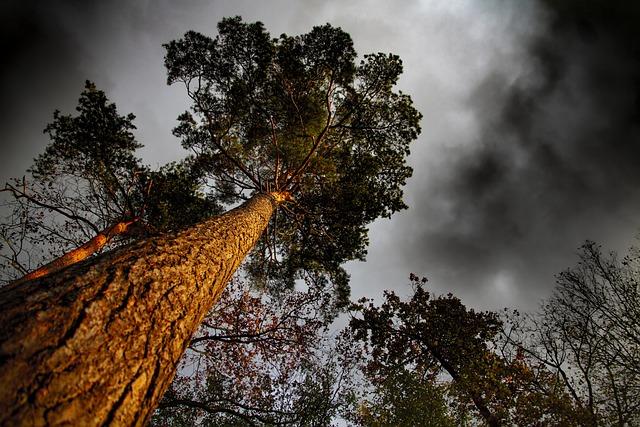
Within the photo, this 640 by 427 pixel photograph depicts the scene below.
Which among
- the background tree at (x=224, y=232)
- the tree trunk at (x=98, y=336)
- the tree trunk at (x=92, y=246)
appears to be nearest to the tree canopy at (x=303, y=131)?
the background tree at (x=224, y=232)

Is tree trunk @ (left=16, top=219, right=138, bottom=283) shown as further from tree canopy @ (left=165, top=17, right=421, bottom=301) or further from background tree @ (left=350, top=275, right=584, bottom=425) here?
background tree @ (left=350, top=275, right=584, bottom=425)

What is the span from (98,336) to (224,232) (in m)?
2.42

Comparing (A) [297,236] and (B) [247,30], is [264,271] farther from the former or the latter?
(B) [247,30]

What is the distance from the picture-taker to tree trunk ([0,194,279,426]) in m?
1.09

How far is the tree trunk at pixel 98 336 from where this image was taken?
43.0 inches

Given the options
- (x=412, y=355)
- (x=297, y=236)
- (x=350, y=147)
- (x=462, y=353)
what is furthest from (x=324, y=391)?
(x=350, y=147)

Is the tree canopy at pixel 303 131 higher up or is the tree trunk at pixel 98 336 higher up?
the tree canopy at pixel 303 131

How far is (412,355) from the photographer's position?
1375cm

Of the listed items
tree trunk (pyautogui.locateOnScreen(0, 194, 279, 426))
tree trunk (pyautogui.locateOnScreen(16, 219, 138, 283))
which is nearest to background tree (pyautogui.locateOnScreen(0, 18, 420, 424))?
tree trunk (pyautogui.locateOnScreen(0, 194, 279, 426))

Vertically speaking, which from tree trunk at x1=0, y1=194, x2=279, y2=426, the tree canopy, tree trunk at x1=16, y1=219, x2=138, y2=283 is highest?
the tree canopy

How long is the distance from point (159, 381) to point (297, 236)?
9880mm

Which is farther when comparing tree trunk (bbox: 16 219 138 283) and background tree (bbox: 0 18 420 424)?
tree trunk (bbox: 16 219 138 283)

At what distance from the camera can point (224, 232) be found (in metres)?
3.80

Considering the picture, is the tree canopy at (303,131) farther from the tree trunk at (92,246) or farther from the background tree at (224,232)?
the tree trunk at (92,246)
